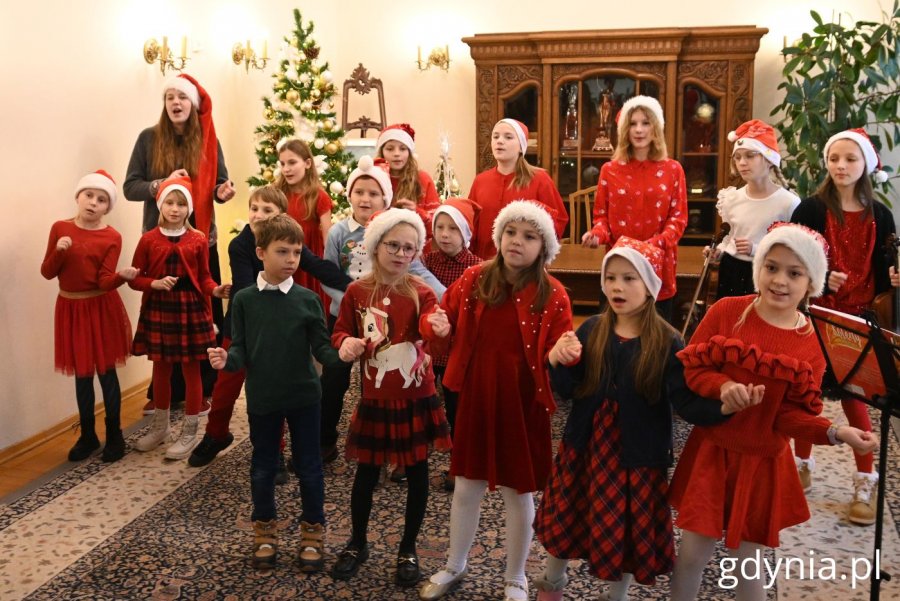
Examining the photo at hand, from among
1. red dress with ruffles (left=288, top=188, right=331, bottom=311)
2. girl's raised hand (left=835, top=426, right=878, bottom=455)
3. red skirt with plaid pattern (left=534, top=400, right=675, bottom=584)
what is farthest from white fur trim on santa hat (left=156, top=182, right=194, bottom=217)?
girl's raised hand (left=835, top=426, right=878, bottom=455)

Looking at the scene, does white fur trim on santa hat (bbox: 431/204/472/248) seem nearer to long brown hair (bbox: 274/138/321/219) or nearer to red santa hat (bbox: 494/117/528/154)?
long brown hair (bbox: 274/138/321/219)

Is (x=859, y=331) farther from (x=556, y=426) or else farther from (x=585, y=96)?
(x=585, y=96)

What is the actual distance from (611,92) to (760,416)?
211 inches

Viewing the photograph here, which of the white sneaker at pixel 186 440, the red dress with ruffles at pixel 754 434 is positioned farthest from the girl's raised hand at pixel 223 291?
the red dress with ruffles at pixel 754 434

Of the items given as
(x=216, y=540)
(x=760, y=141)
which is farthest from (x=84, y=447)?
(x=760, y=141)

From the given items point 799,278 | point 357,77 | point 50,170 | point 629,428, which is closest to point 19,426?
point 50,170

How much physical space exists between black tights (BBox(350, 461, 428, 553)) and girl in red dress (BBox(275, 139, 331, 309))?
1.32m

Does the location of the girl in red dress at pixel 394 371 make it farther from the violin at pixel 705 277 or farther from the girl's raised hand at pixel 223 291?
the violin at pixel 705 277

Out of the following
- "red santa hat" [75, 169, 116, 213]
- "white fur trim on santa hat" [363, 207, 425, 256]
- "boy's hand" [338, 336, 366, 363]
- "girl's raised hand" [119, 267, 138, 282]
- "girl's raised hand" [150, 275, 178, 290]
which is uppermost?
"red santa hat" [75, 169, 116, 213]

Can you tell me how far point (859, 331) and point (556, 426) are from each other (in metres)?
2.45

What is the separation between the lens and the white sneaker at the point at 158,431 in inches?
158

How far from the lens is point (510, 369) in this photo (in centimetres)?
260

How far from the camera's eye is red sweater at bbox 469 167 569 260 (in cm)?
416

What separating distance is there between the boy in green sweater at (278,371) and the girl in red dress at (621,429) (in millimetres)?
867
